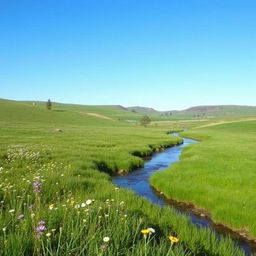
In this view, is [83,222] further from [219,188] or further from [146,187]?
[146,187]

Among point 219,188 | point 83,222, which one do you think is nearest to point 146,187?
point 219,188

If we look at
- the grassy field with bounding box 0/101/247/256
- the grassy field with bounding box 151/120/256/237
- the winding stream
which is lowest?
the winding stream

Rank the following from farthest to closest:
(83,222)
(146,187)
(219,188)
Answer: (146,187) → (219,188) → (83,222)

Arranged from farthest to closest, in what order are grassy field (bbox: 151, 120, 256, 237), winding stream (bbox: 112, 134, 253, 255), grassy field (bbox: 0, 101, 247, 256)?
1. winding stream (bbox: 112, 134, 253, 255)
2. grassy field (bbox: 151, 120, 256, 237)
3. grassy field (bbox: 0, 101, 247, 256)

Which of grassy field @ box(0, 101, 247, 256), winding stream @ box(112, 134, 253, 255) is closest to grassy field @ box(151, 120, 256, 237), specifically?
winding stream @ box(112, 134, 253, 255)

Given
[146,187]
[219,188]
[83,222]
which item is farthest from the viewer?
[146,187]

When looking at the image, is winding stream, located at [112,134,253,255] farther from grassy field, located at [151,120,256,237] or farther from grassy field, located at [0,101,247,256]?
grassy field, located at [0,101,247,256]

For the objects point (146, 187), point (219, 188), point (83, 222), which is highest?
point (83, 222)

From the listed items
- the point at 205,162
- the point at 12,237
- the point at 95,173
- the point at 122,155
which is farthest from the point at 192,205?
the point at 122,155

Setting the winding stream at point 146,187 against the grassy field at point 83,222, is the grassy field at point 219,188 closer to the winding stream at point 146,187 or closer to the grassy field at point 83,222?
the winding stream at point 146,187

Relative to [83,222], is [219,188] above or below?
below

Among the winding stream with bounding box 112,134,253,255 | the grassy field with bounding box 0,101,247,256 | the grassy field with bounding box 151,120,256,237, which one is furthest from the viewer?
the winding stream with bounding box 112,134,253,255

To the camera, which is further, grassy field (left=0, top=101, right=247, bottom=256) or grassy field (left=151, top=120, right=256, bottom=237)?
grassy field (left=151, top=120, right=256, bottom=237)

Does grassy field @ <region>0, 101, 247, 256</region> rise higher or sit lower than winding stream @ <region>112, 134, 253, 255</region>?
higher
